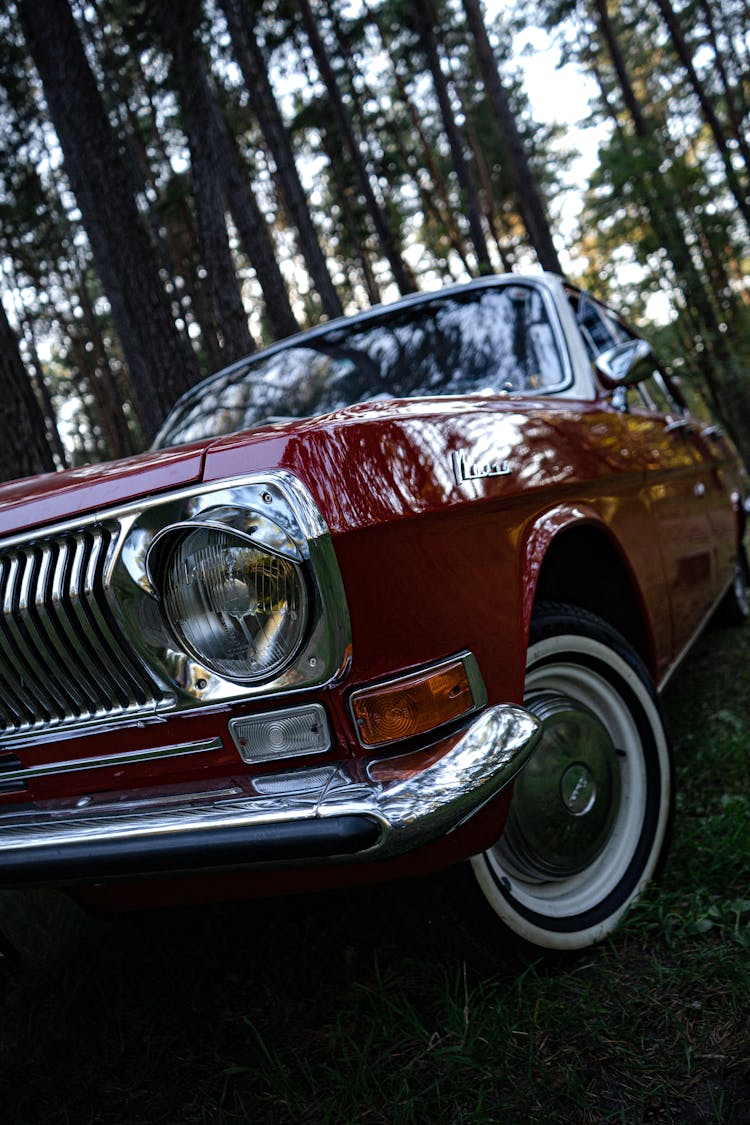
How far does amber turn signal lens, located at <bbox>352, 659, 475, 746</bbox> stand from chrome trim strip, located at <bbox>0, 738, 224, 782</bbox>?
0.26 metres

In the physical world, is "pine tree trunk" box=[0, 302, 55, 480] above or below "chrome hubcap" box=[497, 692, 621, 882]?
above

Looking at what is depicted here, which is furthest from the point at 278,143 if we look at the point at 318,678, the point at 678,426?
the point at 318,678

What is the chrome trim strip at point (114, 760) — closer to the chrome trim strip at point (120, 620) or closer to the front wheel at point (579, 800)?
the chrome trim strip at point (120, 620)

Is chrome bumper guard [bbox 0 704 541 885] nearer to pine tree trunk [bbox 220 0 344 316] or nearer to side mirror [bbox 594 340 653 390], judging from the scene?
side mirror [bbox 594 340 653 390]

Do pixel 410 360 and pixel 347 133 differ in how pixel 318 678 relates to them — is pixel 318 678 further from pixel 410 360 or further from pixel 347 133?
pixel 347 133

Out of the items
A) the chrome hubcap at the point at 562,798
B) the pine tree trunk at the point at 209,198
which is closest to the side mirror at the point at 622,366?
the chrome hubcap at the point at 562,798

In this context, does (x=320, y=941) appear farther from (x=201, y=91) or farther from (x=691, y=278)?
(x=691, y=278)

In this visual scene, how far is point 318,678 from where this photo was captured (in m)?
1.43

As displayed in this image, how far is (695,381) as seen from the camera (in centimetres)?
1628

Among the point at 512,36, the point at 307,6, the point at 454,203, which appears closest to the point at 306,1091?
the point at 307,6

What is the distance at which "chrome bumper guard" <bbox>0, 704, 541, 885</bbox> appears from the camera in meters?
1.30

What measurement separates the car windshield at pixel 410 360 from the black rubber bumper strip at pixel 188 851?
1.53 metres

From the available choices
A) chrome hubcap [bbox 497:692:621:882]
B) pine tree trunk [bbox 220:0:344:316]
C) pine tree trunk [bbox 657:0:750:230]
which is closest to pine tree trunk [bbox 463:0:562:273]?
pine tree trunk [bbox 220:0:344:316]

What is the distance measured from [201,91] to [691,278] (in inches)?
393
